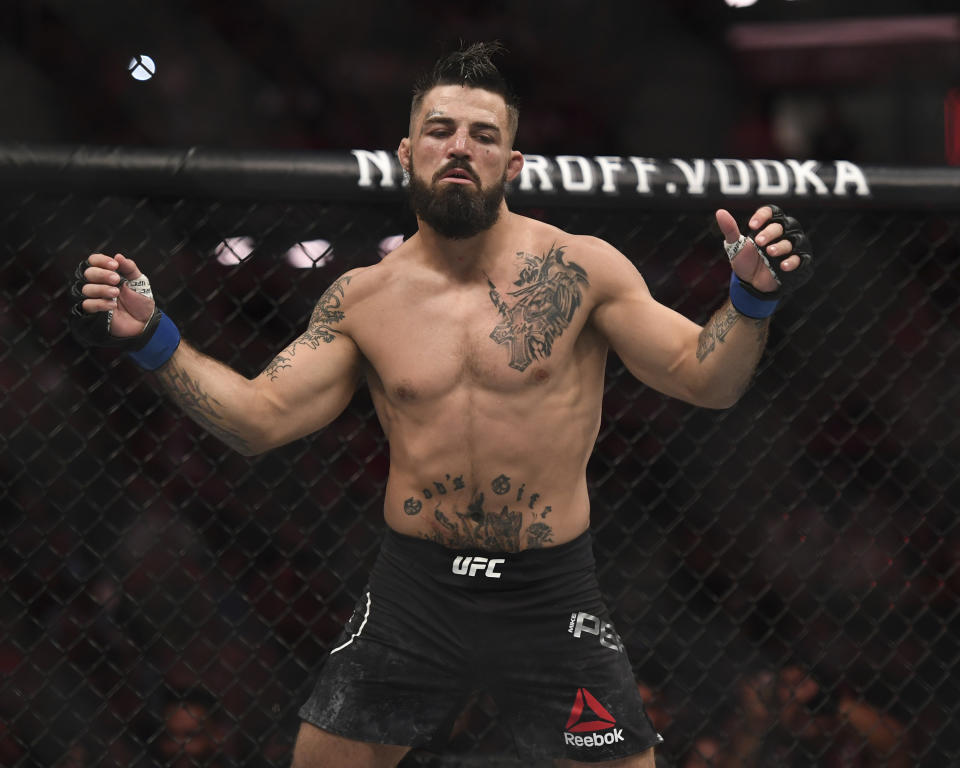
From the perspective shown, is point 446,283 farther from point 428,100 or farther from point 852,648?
point 852,648

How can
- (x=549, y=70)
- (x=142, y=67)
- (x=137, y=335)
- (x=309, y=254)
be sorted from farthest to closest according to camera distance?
(x=549, y=70), (x=142, y=67), (x=309, y=254), (x=137, y=335)

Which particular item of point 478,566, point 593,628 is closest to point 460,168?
point 478,566

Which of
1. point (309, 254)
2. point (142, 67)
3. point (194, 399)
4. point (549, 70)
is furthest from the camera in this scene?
point (549, 70)

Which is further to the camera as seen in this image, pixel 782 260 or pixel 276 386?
pixel 276 386

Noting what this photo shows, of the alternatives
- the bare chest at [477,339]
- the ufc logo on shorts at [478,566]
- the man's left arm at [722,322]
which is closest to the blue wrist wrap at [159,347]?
the bare chest at [477,339]

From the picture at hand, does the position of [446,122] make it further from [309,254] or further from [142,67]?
[142,67]

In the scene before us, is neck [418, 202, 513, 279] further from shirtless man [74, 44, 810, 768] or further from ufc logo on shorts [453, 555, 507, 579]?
ufc logo on shorts [453, 555, 507, 579]

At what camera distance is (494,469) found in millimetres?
1560

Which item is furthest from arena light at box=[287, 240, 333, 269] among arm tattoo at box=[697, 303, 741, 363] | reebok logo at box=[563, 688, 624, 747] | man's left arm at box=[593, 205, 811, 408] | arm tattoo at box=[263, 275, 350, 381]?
reebok logo at box=[563, 688, 624, 747]

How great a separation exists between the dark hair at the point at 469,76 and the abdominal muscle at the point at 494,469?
0.44m

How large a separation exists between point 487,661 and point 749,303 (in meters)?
0.66

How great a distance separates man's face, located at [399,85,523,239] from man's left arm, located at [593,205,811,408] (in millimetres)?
236

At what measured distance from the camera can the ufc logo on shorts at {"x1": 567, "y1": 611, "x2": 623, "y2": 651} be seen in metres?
1.58

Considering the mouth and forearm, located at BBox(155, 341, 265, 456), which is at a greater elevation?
the mouth
